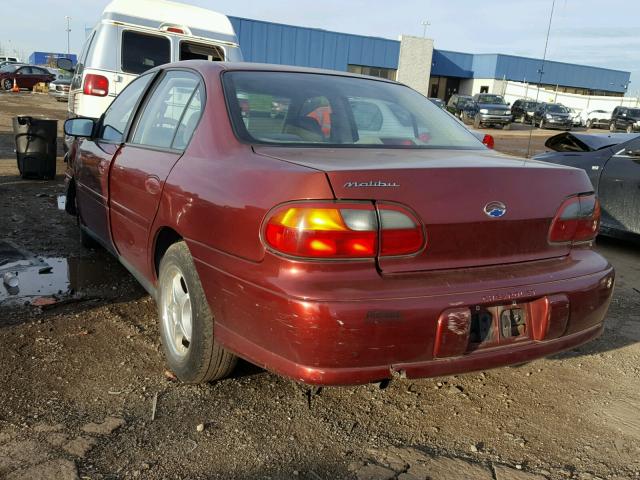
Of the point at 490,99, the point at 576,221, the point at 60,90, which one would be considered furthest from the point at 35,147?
the point at 490,99

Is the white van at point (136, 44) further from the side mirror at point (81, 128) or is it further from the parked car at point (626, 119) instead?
the parked car at point (626, 119)

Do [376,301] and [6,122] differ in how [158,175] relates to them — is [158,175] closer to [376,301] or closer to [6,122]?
[376,301]

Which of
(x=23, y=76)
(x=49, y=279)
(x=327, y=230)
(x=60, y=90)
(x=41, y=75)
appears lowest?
(x=49, y=279)

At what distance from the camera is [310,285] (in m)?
2.12

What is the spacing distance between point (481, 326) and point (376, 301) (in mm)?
488

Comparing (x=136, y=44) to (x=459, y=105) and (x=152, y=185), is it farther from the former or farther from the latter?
(x=459, y=105)

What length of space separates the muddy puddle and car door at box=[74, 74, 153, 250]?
36 cm

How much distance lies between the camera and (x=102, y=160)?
3.94 m

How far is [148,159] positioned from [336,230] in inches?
61.2

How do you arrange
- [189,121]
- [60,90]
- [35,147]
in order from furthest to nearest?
[60,90], [35,147], [189,121]

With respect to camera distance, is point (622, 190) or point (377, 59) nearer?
point (622, 190)

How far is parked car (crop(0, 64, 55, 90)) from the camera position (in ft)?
114

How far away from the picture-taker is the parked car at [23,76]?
34.7 metres

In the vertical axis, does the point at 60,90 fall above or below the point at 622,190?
below
